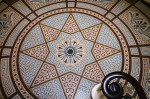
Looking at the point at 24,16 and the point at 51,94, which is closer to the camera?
the point at 51,94

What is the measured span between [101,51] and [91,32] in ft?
1.50

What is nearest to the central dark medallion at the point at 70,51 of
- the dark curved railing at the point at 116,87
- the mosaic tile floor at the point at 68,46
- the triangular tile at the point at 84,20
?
the mosaic tile floor at the point at 68,46

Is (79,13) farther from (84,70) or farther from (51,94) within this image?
(51,94)

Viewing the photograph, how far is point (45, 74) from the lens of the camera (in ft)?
12.4

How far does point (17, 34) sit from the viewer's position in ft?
13.3

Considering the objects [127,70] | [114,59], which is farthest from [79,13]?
[127,70]

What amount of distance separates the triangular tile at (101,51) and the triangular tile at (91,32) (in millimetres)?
187

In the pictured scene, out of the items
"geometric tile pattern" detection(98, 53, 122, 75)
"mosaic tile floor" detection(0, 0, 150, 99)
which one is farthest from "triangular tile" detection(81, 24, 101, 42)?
"geometric tile pattern" detection(98, 53, 122, 75)

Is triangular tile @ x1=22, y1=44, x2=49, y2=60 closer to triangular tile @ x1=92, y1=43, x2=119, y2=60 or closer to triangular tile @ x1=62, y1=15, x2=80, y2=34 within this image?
triangular tile @ x1=62, y1=15, x2=80, y2=34

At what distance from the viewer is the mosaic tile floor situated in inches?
144

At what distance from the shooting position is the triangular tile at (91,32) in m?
4.16

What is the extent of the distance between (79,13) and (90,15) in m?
0.24

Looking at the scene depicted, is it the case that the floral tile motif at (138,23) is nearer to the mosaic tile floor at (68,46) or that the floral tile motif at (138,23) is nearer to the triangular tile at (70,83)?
the mosaic tile floor at (68,46)

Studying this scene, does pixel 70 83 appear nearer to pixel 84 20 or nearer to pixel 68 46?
pixel 68 46
